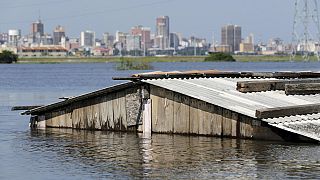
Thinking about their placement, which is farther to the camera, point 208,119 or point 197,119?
point 197,119

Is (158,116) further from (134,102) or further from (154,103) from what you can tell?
(134,102)

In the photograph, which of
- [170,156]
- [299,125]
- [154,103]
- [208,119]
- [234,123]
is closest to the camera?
[170,156]

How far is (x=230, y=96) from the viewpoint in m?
34.3

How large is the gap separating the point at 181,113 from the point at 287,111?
4563mm

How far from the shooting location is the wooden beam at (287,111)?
30.7 metres

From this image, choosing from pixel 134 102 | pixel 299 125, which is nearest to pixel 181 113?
pixel 134 102

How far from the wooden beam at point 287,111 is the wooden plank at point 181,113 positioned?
13.4ft

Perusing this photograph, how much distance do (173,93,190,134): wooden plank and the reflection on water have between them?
45 cm

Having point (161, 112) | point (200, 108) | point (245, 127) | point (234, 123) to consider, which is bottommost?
point (245, 127)

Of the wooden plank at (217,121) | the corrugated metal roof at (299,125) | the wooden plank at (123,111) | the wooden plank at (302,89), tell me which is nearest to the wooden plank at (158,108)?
the wooden plank at (123,111)

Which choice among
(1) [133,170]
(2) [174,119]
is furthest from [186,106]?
(1) [133,170]

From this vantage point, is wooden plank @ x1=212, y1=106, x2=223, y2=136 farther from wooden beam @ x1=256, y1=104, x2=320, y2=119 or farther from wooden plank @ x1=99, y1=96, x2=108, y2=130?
wooden plank @ x1=99, y1=96, x2=108, y2=130

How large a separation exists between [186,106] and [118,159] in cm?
614

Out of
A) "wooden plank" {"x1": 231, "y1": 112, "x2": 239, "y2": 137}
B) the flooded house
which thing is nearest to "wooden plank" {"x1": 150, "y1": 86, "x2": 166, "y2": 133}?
the flooded house
